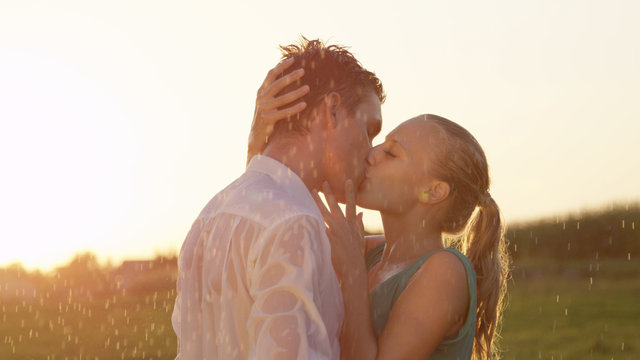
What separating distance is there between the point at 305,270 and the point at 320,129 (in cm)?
98

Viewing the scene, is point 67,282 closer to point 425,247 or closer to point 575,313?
point 575,313

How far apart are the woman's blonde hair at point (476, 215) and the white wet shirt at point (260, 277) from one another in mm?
1372

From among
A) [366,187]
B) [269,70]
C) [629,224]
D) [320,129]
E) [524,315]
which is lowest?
[524,315]

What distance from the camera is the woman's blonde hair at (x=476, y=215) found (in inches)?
172

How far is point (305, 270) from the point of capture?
287 centimetres

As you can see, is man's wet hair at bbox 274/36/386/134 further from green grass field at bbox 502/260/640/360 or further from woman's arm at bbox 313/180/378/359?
green grass field at bbox 502/260/640/360

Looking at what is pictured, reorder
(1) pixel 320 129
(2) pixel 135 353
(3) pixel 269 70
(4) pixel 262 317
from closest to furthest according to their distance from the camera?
(4) pixel 262 317, (1) pixel 320 129, (3) pixel 269 70, (2) pixel 135 353

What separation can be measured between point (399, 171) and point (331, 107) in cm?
83

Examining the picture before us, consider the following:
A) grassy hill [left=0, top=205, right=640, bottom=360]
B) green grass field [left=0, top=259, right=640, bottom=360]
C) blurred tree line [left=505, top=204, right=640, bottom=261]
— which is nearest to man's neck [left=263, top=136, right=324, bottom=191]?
green grass field [left=0, top=259, right=640, bottom=360]

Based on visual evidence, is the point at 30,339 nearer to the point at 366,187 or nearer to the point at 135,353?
the point at 135,353

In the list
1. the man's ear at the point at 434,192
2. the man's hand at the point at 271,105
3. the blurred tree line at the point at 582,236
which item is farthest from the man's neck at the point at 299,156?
the blurred tree line at the point at 582,236

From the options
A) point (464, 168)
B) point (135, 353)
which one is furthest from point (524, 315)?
point (464, 168)

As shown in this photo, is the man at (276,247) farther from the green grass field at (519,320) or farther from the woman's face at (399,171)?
the green grass field at (519,320)

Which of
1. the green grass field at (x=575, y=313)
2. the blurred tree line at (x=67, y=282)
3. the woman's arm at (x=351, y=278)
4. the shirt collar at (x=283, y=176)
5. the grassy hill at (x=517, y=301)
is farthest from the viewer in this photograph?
the blurred tree line at (x=67, y=282)
